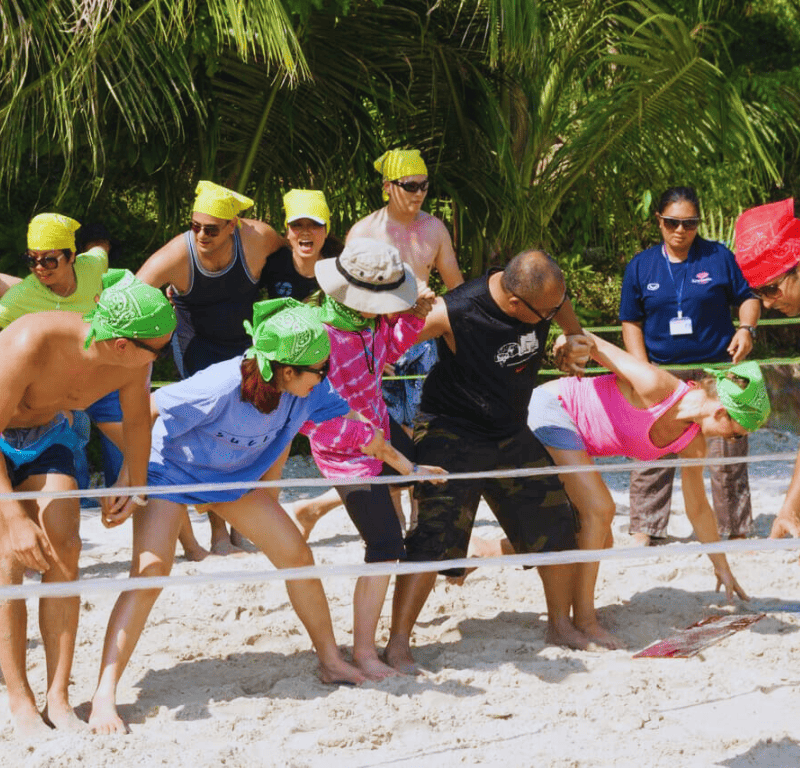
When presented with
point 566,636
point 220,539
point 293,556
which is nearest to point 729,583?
point 566,636

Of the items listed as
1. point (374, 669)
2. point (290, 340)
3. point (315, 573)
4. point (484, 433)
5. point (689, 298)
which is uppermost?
point (290, 340)

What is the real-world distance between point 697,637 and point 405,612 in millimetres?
1075

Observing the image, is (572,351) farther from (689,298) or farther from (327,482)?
(689,298)

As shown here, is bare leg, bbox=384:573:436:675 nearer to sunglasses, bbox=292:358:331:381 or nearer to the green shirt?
sunglasses, bbox=292:358:331:381

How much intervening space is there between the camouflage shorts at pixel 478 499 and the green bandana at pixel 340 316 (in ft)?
1.68

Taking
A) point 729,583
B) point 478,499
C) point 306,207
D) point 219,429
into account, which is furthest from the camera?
point 306,207

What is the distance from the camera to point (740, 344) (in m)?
5.78

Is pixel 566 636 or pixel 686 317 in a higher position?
pixel 686 317

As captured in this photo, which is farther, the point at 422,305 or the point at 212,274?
the point at 212,274

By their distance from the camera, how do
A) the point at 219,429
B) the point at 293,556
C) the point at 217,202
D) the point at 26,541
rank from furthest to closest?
1. the point at 217,202
2. the point at 293,556
3. the point at 219,429
4. the point at 26,541

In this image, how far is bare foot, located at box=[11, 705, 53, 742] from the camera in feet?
11.7

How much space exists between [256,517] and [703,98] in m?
4.76

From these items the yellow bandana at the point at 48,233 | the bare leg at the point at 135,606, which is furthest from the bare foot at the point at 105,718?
the yellow bandana at the point at 48,233

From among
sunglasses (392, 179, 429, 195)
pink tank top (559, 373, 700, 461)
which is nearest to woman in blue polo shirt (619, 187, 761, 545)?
sunglasses (392, 179, 429, 195)
